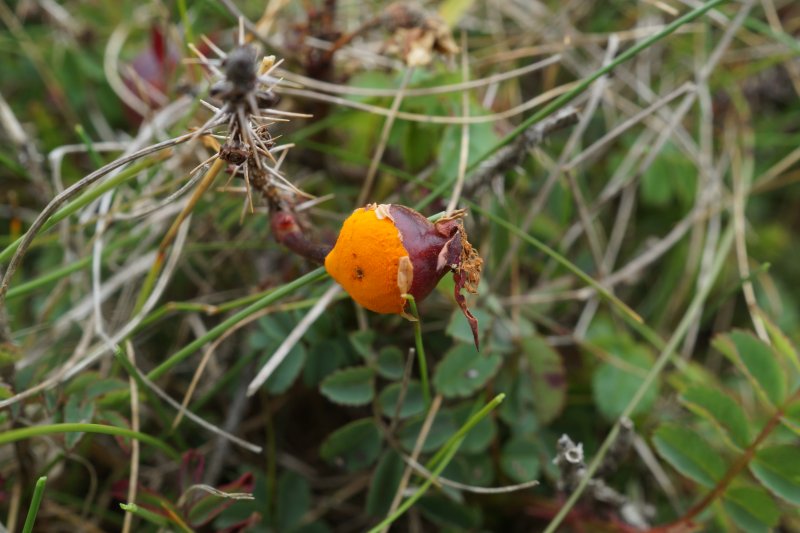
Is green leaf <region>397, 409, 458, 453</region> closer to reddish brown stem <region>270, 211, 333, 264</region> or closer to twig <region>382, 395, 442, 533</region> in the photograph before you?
twig <region>382, 395, 442, 533</region>

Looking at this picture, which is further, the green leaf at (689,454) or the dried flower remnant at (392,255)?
the green leaf at (689,454)

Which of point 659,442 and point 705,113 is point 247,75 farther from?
point 705,113

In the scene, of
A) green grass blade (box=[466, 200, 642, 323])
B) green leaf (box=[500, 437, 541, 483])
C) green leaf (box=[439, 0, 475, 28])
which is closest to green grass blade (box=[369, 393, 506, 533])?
green leaf (box=[500, 437, 541, 483])

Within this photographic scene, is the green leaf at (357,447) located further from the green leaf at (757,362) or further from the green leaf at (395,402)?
the green leaf at (757,362)

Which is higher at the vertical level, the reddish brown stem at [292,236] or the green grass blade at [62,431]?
the reddish brown stem at [292,236]

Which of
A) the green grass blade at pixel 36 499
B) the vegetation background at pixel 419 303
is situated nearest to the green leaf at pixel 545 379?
the vegetation background at pixel 419 303
